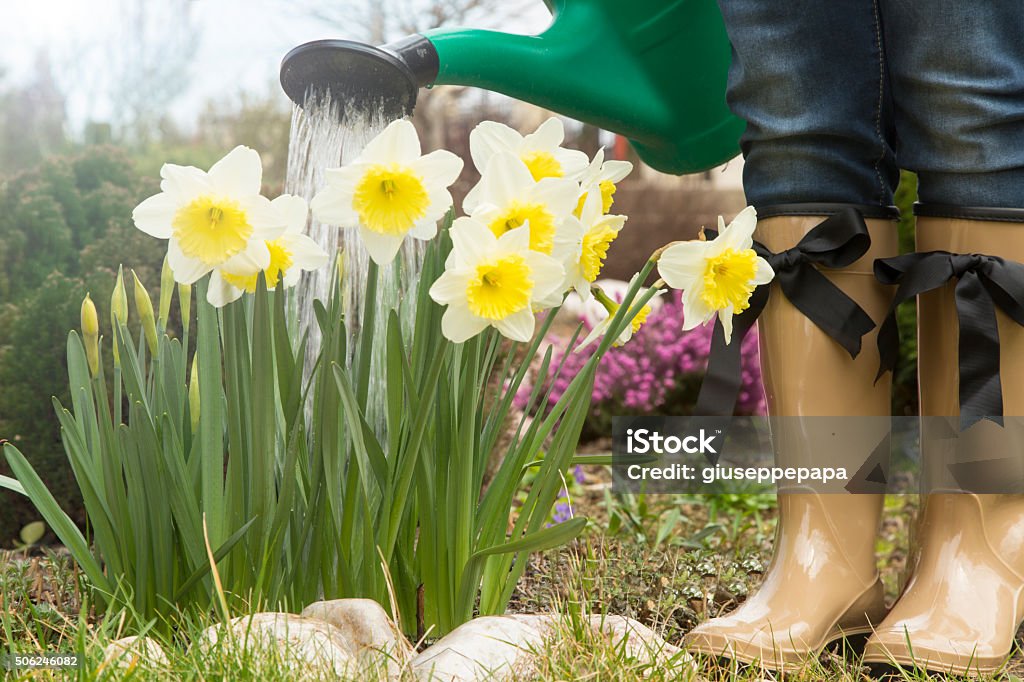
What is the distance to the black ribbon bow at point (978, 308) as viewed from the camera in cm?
117

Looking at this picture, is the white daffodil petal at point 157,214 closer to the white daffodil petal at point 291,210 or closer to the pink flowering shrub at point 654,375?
the white daffodil petal at point 291,210

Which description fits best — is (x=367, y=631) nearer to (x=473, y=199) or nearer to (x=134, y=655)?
(x=134, y=655)

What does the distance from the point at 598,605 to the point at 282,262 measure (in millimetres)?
787

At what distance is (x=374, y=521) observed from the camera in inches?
45.3

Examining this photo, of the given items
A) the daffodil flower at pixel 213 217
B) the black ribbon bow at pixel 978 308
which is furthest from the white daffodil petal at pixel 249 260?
the black ribbon bow at pixel 978 308

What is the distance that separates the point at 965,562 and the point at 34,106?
8551mm

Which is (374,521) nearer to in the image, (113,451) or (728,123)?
(113,451)

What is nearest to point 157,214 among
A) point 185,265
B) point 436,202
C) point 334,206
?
point 185,265

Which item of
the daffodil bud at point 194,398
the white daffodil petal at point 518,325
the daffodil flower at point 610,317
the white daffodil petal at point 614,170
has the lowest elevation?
the daffodil bud at point 194,398

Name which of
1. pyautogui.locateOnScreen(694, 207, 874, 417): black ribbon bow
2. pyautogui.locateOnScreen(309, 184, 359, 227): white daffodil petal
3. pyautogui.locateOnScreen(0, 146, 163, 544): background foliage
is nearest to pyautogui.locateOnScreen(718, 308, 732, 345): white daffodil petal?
pyautogui.locateOnScreen(694, 207, 874, 417): black ribbon bow

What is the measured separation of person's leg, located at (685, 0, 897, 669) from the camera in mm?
1248

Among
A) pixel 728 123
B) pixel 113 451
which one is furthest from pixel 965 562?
pixel 113 451

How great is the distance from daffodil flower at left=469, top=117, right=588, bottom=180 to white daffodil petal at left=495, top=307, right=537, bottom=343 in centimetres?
19

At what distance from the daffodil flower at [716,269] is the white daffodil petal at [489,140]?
0.22m
